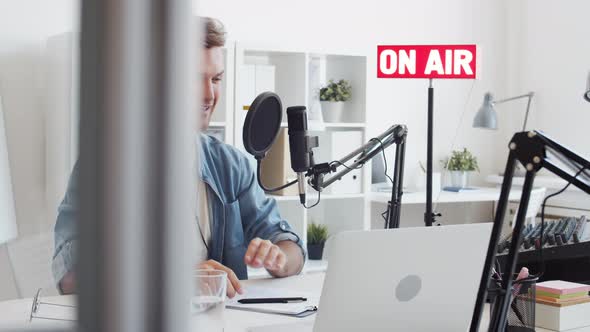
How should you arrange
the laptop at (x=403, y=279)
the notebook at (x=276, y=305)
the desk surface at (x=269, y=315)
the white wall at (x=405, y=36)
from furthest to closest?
the white wall at (x=405, y=36) < the notebook at (x=276, y=305) < the desk surface at (x=269, y=315) < the laptop at (x=403, y=279)

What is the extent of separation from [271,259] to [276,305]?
0.24 metres

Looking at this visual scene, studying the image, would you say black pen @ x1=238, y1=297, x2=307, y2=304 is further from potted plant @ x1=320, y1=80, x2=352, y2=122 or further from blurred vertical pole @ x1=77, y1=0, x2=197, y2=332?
potted plant @ x1=320, y1=80, x2=352, y2=122

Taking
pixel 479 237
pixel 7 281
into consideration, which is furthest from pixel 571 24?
pixel 7 281

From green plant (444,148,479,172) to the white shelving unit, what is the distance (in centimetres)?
71

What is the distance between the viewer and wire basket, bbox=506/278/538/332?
1.56 metres

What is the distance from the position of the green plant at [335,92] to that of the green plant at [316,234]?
2.33ft

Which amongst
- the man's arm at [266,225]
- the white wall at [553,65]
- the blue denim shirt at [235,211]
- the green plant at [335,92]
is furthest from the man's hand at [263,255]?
the white wall at [553,65]

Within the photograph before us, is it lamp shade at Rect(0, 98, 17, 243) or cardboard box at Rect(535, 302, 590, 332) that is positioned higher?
lamp shade at Rect(0, 98, 17, 243)

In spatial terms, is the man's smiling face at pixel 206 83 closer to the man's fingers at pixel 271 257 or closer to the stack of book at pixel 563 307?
the stack of book at pixel 563 307

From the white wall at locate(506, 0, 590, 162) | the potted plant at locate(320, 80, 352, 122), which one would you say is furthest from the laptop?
the white wall at locate(506, 0, 590, 162)

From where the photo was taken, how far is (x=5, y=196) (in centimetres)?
15

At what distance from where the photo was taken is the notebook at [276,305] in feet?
5.73

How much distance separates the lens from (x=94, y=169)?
0.11 metres

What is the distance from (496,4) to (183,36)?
17.1ft
